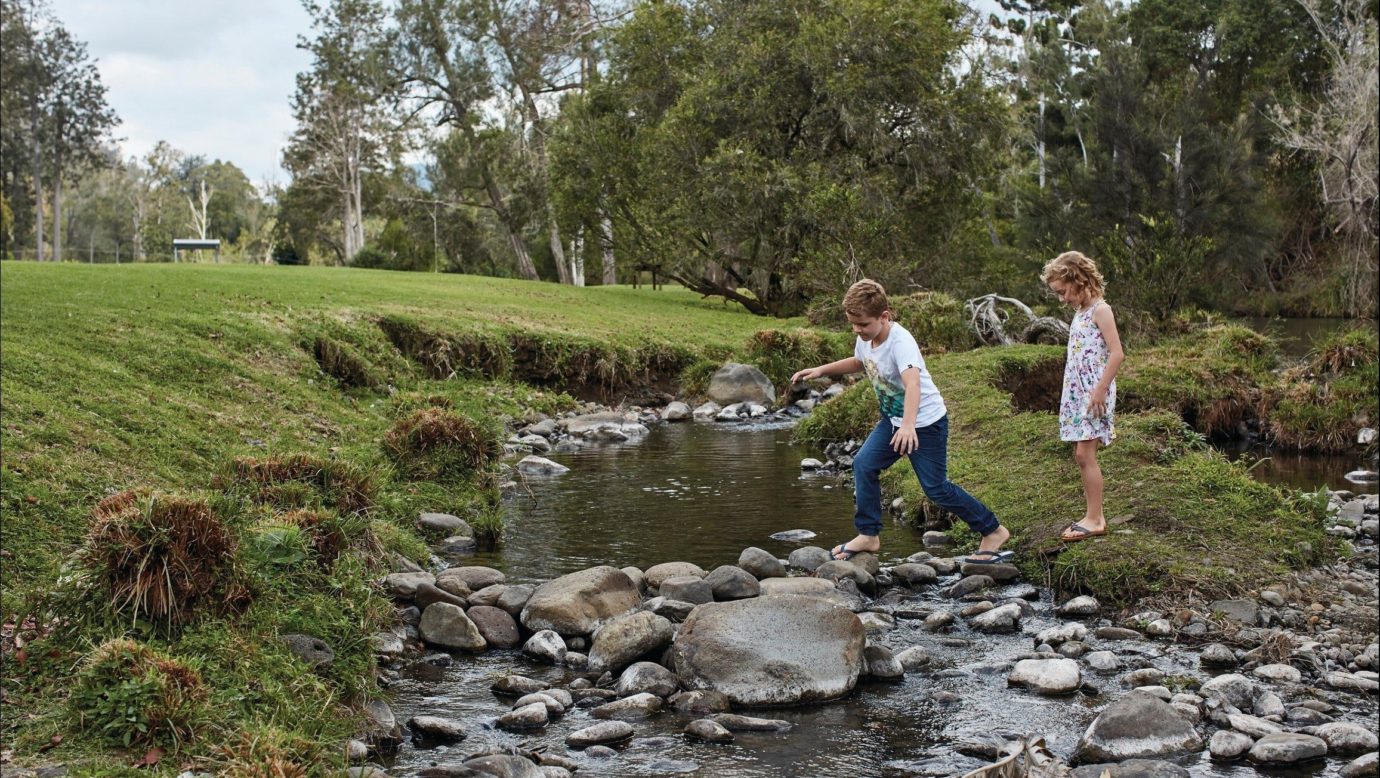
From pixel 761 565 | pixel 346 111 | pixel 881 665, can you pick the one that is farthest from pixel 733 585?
pixel 346 111

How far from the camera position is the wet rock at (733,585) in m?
7.61

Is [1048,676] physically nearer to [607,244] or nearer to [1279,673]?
[1279,673]

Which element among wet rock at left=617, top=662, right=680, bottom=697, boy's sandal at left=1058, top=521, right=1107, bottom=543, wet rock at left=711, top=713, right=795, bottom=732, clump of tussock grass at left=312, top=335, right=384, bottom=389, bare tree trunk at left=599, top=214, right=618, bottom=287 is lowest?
wet rock at left=711, top=713, right=795, bottom=732

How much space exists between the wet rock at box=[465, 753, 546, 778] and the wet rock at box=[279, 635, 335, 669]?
118 cm

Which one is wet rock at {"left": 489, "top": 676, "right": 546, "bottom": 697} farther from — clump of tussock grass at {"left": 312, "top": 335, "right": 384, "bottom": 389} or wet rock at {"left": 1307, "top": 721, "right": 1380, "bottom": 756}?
clump of tussock grass at {"left": 312, "top": 335, "right": 384, "bottom": 389}

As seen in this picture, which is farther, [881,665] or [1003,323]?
[1003,323]

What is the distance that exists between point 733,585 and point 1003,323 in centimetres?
1466

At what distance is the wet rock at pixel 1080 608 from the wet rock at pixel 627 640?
2.58m

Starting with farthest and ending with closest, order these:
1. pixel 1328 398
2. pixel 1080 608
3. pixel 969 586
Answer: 1. pixel 1328 398
2. pixel 969 586
3. pixel 1080 608

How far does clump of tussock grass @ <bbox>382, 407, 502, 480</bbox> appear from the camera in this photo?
11.2 metres

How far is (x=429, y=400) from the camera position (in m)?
14.9

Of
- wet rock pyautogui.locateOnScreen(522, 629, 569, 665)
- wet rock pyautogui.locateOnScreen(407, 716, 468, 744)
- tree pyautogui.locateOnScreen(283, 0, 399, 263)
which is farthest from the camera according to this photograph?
tree pyautogui.locateOnScreen(283, 0, 399, 263)

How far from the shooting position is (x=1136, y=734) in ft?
17.1

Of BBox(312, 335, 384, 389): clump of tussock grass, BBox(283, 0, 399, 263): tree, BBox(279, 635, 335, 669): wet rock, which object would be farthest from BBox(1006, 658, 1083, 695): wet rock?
BBox(283, 0, 399, 263): tree
